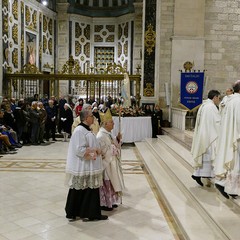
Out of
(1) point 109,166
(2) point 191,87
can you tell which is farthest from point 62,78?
(1) point 109,166

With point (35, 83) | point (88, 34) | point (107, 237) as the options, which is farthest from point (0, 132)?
point (88, 34)

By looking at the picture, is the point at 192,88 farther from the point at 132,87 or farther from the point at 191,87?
the point at 132,87

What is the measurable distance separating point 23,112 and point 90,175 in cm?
749

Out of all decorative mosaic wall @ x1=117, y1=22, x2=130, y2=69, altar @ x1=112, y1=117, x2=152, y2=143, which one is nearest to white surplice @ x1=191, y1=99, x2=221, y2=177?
altar @ x1=112, y1=117, x2=152, y2=143

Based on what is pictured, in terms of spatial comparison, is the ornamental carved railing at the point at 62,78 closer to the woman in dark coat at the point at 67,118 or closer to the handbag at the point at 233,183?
the woman in dark coat at the point at 67,118

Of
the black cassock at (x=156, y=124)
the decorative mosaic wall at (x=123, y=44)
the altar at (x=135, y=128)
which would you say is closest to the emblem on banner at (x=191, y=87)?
the black cassock at (x=156, y=124)

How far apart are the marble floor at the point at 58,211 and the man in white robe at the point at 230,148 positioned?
0.97m

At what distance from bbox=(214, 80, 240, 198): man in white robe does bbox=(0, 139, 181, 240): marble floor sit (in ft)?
3.18

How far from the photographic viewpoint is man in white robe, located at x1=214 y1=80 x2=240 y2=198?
4703mm

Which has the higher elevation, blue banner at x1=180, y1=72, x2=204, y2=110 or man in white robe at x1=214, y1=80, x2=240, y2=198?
blue banner at x1=180, y1=72, x2=204, y2=110

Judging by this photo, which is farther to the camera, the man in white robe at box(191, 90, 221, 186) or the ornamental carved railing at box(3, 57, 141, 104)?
the ornamental carved railing at box(3, 57, 141, 104)

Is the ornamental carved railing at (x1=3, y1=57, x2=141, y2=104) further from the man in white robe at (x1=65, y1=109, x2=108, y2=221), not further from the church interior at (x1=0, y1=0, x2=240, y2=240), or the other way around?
the man in white robe at (x1=65, y1=109, x2=108, y2=221)

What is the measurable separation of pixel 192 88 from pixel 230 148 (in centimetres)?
837

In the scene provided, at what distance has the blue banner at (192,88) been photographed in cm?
1288
